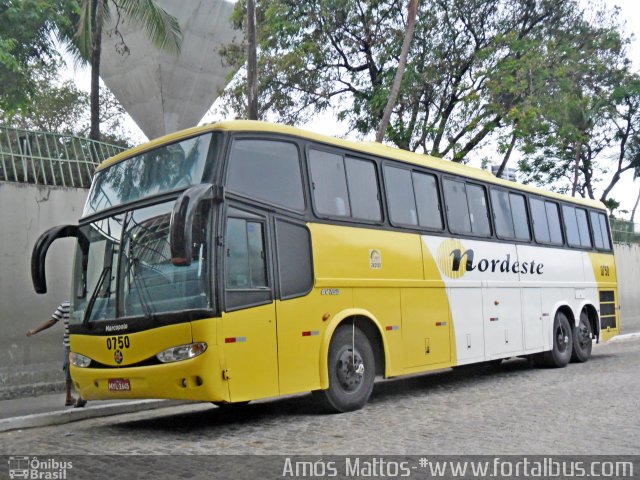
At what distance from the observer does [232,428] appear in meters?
8.05

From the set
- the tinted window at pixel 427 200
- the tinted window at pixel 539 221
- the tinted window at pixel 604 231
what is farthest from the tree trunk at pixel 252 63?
the tinted window at pixel 604 231

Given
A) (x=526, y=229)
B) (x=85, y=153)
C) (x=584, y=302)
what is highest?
(x=85, y=153)

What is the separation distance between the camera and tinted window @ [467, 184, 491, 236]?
39.2 ft

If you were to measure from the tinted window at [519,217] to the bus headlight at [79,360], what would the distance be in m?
7.91

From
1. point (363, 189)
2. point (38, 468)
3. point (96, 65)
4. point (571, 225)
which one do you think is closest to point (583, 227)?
point (571, 225)

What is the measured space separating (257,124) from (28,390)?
638 cm

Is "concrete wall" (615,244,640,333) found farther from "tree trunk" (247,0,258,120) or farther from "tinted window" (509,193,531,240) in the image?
"tree trunk" (247,0,258,120)

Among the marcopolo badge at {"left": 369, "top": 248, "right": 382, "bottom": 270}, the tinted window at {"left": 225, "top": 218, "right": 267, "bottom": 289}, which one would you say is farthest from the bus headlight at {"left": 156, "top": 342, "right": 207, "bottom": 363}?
the marcopolo badge at {"left": 369, "top": 248, "right": 382, "bottom": 270}

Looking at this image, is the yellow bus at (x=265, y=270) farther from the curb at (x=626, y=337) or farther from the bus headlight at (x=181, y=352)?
the curb at (x=626, y=337)

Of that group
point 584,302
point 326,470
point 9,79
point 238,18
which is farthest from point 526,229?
point 9,79

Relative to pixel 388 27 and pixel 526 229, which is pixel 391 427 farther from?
pixel 388 27

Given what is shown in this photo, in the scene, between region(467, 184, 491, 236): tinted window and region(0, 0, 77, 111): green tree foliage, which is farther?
region(0, 0, 77, 111): green tree foliage

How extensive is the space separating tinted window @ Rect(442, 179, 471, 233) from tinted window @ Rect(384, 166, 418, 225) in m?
0.98

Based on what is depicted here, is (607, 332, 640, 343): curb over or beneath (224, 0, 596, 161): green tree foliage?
beneath
